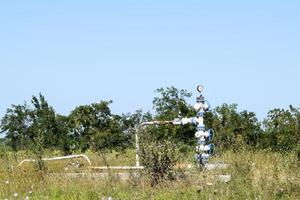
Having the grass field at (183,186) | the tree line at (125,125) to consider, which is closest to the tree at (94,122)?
the tree line at (125,125)

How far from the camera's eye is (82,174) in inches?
421

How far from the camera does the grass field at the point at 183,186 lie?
771cm

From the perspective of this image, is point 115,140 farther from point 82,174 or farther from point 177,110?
point 82,174

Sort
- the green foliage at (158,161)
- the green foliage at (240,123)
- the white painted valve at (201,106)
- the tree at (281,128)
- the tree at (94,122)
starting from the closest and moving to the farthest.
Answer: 1. the green foliage at (158,161)
2. the white painted valve at (201,106)
3. the tree at (281,128)
4. the green foliage at (240,123)
5. the tree at (94,122)

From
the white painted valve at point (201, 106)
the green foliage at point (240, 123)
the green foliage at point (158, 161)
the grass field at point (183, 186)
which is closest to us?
the grass field at point (183, 186)

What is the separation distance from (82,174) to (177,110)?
39.7 feet

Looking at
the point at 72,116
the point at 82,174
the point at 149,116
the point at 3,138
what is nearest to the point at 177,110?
the point at 149,116

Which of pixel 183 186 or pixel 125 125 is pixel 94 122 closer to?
pixel 125 125

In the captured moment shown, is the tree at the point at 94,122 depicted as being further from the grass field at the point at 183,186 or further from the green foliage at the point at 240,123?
the grass field at the point at 183,186

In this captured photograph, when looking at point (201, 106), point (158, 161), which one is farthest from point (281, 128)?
point (158, 161)

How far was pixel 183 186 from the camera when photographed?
892 centimetres

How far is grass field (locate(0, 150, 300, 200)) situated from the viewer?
25.3 feet

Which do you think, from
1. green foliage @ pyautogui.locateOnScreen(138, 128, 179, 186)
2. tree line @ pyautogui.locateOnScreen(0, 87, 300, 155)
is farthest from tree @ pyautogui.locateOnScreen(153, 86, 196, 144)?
green foliage @ pyautogui.locateOnScreen(138, 128, 179, 186)

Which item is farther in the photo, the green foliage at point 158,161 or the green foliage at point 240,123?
the green foliage at point 240,123
